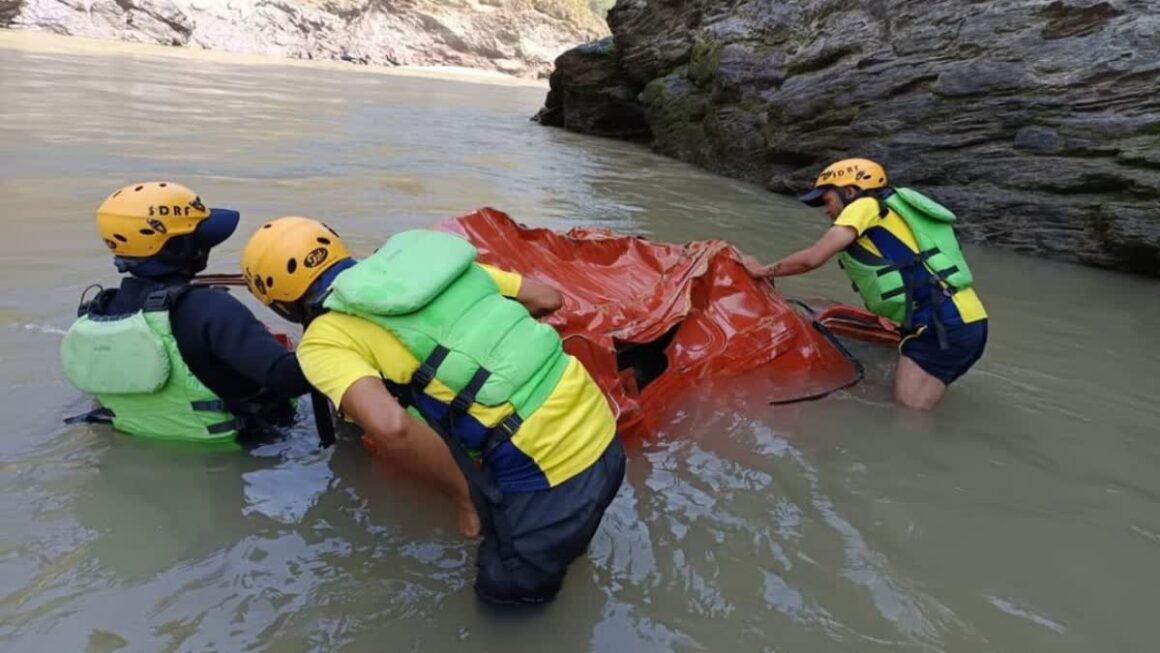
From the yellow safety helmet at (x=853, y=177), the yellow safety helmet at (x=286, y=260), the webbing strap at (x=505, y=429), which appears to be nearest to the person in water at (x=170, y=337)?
the yellow safety helmet at (x=286, y=260)

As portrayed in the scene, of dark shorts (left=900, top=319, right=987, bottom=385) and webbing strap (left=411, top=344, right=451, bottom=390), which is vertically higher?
webbing strap (left=411, top=344, right=451, bottom=390)

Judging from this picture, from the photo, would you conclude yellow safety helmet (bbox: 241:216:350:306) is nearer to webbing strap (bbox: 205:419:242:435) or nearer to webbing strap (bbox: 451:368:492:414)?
webbing strap (bbox: 451:368:492:414)

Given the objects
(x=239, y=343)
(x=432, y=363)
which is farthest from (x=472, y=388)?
(x=239, y=343)

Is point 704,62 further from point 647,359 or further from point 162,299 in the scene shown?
point 162,299

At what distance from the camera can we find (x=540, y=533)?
7.75 feet

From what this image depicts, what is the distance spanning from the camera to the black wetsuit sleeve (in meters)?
2.88

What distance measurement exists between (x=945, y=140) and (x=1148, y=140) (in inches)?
71.9

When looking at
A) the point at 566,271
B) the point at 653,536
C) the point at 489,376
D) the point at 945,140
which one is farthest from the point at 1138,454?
the point at 945,140

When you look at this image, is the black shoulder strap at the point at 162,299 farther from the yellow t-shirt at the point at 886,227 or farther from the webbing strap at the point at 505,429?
the yellow t-shirt at the point at 886,227

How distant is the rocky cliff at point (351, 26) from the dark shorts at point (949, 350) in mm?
42107

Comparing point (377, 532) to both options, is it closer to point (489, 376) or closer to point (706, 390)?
point (489, 376)

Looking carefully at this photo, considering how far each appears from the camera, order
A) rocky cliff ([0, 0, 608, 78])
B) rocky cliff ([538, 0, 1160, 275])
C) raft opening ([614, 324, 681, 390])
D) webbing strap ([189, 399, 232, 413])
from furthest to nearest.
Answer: rocky cliff ([0, 0, 608, 78]) < rocky cliff ([538, 0, 1160, 275]) < raft opening ([614, 324, 681, 390]) < webbing strap ([189, 399, 232, 413])

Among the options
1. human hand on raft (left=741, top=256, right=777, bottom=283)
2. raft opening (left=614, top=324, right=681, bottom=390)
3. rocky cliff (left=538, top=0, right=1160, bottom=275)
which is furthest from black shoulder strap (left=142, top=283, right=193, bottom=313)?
rocky cliff (left=538, top=0, right=1160, bottom=275)

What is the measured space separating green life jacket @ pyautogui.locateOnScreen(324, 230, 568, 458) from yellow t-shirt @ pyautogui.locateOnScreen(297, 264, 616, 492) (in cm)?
3
